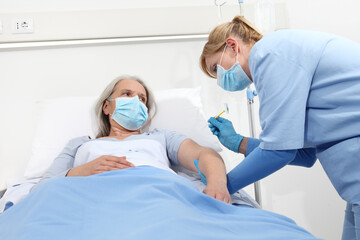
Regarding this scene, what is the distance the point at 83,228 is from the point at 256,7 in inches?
62.3

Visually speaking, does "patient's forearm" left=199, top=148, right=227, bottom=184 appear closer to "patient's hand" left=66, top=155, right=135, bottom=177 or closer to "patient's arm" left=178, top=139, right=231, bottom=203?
"patient's arm" left=178, top=139, right=231, bottom=203

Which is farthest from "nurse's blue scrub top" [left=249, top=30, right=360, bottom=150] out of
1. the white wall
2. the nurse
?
the white wall

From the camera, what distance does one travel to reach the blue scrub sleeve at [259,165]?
44.0 inches

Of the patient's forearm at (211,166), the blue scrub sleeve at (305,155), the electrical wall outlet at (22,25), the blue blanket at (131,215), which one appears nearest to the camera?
the blue blanket at (131,215)

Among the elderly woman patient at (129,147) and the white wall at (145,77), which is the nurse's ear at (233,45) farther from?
the white wall at (145,77)

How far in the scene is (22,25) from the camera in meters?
2.04

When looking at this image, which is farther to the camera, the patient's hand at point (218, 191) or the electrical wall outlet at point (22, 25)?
the electrical wall outlet at point (22, 25)

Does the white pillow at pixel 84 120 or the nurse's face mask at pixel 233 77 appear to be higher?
the nurse's face mask at pixel 233 77

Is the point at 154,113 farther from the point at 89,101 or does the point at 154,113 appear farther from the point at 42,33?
the point at 42,33

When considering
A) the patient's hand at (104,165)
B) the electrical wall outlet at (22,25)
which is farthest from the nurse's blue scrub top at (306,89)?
the electrical wall outlet at (22,25)

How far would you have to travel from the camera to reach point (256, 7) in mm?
1931

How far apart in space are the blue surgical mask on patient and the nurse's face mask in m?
0.50

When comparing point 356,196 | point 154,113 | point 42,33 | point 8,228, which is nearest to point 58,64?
point 42,33

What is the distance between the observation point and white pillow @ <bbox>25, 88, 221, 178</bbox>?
1860mm
